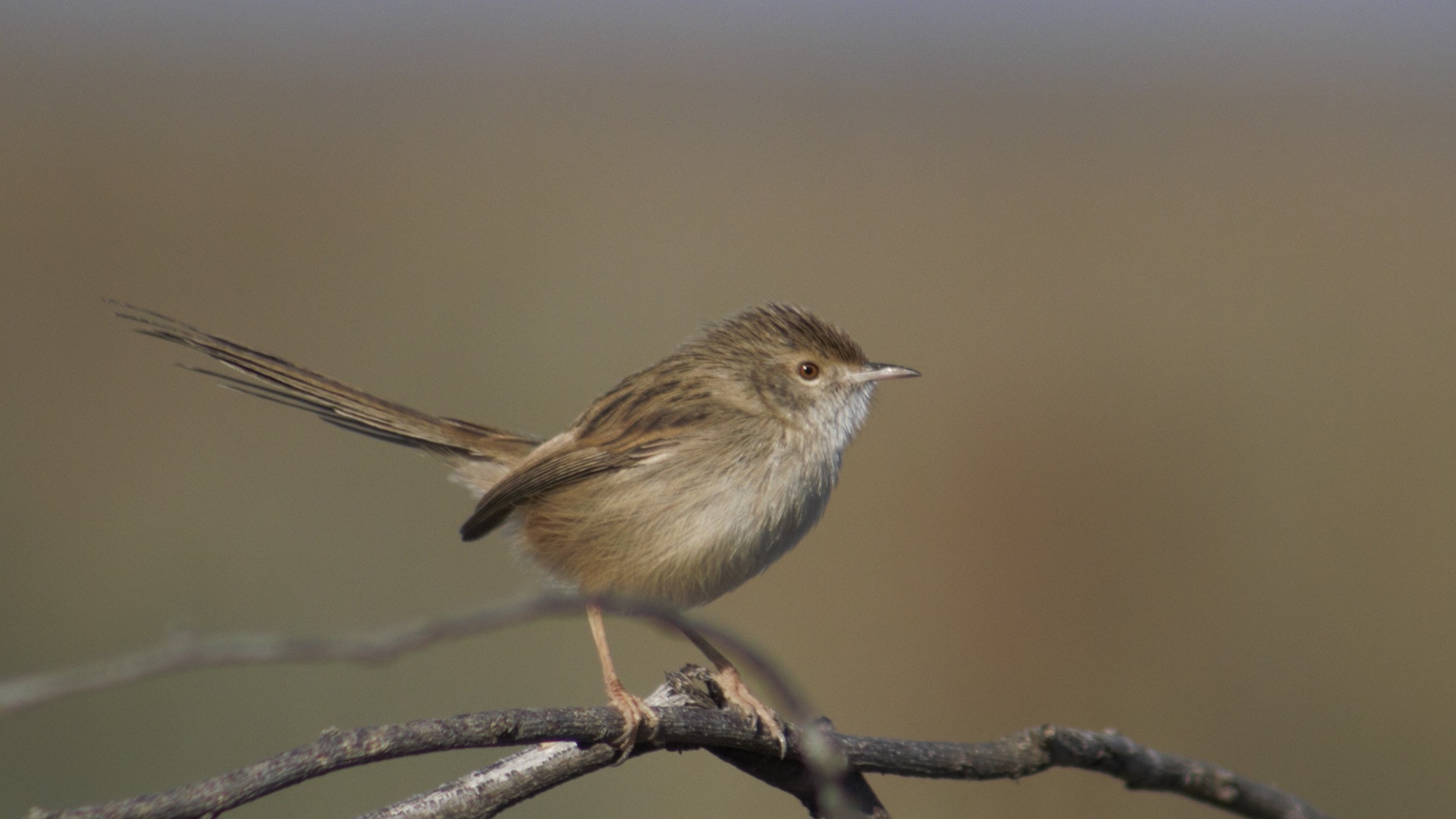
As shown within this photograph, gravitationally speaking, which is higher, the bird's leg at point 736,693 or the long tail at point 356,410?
the long tail at point 356,410

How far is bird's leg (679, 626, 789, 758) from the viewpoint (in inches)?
116

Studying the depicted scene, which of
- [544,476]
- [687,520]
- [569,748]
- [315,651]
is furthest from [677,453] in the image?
[315,651]

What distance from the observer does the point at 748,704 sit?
3.35 m

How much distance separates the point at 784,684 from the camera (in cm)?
121

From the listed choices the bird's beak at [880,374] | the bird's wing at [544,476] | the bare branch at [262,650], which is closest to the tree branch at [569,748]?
the bare branch at [262,650]

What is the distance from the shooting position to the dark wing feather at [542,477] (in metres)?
3.73

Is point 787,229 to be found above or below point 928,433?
above

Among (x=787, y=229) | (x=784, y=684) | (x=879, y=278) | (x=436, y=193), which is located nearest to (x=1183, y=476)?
(x=879, y=278)

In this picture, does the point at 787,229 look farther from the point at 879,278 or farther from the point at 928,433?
the point at 928,433

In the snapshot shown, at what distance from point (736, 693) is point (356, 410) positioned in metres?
1.70

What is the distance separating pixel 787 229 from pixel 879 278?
1.15m

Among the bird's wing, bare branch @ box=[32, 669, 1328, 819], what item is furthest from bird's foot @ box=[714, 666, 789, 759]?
the bird's wing

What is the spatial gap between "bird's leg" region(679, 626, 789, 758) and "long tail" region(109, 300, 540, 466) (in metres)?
1.08

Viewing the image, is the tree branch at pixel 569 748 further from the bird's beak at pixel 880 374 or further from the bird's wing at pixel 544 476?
the bird's beak at pixel 880 374
